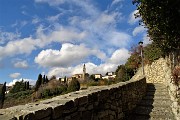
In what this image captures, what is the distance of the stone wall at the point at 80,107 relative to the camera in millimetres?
3137

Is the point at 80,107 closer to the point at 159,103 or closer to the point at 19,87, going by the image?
the point at 159,103

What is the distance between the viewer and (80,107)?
440cm

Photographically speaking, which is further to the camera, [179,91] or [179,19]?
[179,19]

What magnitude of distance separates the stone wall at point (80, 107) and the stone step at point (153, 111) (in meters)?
1.23

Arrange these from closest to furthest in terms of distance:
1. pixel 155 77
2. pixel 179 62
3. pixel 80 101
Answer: pixel 80 101, pixel 179 62, pixel 155 77

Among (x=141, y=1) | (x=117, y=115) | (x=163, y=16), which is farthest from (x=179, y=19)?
(x=117, y=115)

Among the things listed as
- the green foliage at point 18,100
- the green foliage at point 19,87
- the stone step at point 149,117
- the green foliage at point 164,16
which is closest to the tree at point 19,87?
the green foliage at point 19,87

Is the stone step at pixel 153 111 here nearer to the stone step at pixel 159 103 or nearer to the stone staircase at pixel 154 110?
the stone staircase at pixel 154 110

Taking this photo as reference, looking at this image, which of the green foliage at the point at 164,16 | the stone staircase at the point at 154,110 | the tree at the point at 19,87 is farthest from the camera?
the tree at the point at 19,87

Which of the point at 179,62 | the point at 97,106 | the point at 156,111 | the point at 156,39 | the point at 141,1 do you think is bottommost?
the point at 156,111

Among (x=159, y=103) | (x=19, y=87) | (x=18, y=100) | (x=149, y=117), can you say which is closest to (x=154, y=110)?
(x=149, y=117)

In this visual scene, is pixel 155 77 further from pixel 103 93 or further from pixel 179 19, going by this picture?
pixel 103 93

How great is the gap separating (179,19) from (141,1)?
2.15 m

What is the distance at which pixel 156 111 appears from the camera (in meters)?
9.38
